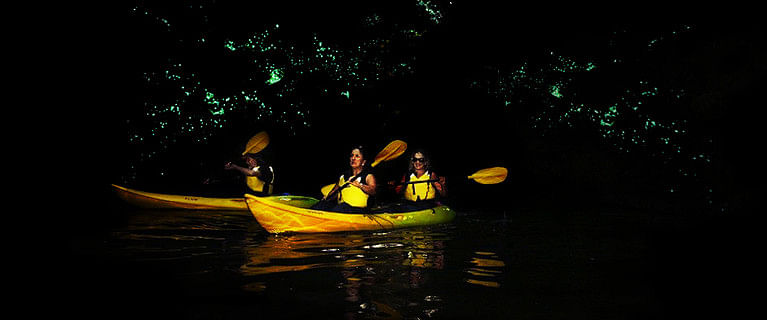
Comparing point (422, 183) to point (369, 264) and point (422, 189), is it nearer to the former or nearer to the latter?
point (422, 189)

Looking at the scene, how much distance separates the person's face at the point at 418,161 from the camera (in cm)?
916

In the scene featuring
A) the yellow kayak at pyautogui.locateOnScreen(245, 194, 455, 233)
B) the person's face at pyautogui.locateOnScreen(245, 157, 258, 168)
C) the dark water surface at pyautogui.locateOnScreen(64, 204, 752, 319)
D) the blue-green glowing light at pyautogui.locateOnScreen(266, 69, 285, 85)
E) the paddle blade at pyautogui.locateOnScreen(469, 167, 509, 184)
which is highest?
the blue-green glowing light at pyautogui.locateOnScreen(266, 69, 285, 85)

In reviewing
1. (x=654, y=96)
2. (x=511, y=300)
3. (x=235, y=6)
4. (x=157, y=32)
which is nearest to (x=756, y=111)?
(x=654, y=96)

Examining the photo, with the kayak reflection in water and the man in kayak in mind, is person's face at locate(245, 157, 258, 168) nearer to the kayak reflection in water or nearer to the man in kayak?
the man in kayak

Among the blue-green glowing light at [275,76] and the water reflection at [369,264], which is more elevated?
the blue-green glowing light at [275,76]

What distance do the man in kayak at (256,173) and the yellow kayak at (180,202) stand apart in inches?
13.5

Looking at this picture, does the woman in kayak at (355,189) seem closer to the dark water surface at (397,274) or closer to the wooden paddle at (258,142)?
the dark water surface at (397,274)

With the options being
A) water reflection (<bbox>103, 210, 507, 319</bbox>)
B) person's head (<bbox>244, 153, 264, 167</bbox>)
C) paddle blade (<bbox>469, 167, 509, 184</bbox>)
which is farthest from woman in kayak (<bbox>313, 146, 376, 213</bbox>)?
person's head (<bbox>244, 153, 264, 167</bbox>)

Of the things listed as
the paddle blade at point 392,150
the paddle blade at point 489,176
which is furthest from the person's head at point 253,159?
the paddle blade at point 489,176

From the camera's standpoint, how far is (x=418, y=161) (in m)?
9.15

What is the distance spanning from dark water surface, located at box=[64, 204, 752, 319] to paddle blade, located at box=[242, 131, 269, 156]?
2838 millimetres

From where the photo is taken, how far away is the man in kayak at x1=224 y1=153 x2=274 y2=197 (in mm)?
10781

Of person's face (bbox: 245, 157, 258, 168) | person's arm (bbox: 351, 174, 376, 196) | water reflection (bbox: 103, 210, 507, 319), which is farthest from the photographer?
person's face (bbox: 245, 157, 258, 168)

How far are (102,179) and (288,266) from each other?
1251 centimetres
